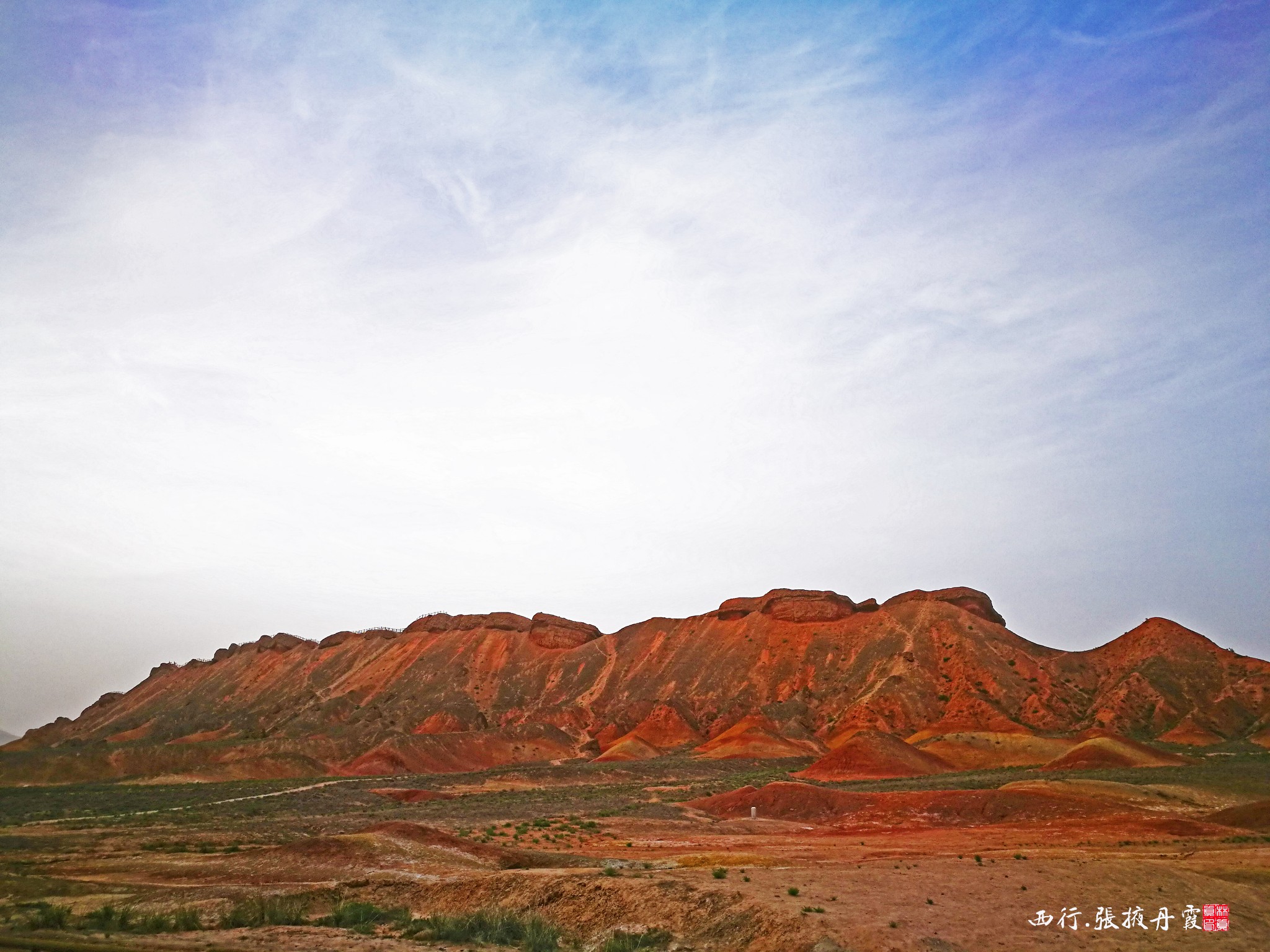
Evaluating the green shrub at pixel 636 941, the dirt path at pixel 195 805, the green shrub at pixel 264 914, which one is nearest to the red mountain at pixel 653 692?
A: the dirt path at pixel 195 805

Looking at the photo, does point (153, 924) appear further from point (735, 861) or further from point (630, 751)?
point (630, 751)

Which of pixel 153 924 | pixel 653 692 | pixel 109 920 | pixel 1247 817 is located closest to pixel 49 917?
pixel 109 920

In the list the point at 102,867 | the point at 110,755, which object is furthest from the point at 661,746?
the point at 102,867

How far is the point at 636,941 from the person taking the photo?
1670 cm

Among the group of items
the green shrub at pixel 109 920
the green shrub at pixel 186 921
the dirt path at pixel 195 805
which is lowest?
the dirt path at pixel 195 805

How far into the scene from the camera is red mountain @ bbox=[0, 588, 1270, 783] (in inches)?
3270

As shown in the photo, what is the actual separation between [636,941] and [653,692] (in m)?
93.9

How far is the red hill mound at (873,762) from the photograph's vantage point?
222 ft

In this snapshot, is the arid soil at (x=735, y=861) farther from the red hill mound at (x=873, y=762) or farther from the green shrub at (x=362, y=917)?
the red hill mound at (x=873, y=762)

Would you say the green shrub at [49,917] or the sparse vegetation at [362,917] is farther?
the sparse vegetation at [362,917]

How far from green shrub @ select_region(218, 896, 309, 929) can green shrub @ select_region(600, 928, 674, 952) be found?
679 centimetres

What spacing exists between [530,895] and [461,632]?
11317 centimetres

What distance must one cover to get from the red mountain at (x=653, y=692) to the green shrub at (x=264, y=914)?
2538 inches

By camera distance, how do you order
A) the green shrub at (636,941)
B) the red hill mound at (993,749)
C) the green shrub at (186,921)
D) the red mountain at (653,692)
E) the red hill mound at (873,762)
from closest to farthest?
the green shrub at (636,941)
the green shrub at (186,921)
the red hill mound at (873,762)
the red hill mound at (993,749)
the red mountain at (653,692)
